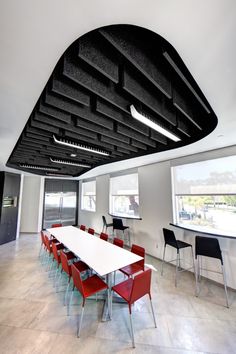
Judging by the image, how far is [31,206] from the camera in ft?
23.4

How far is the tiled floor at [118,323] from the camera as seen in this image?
1.77m

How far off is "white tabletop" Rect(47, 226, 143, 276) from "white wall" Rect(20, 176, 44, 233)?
422cm

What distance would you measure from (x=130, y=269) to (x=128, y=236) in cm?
254

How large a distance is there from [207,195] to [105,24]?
3.41 metres

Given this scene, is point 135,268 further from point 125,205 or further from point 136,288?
point 125,205

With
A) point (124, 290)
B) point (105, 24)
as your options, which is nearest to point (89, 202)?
point (124, 290)

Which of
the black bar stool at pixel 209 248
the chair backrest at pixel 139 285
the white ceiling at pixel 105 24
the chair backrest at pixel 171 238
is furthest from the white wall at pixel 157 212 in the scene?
the white ceiling at pixel 105 24

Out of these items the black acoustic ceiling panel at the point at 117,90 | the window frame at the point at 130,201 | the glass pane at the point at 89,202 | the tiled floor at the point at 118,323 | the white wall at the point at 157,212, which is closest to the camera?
the black acoustic ceiling panel at the point at 117,90

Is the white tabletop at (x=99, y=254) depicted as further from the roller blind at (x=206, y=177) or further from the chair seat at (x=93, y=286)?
the roller blind at (x=206, y=177)

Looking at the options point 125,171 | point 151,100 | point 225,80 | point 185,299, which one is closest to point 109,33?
point 151,100

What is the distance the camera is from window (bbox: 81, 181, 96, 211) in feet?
24.5

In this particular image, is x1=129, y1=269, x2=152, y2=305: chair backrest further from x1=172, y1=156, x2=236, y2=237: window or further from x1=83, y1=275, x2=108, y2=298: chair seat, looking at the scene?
x1=172, y1=156, x2=236, y2=237: window

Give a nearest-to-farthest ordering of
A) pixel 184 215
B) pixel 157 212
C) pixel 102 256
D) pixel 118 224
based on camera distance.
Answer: pixel 102 256, pixel 184 215, pixel 157 212, pixel 118 224

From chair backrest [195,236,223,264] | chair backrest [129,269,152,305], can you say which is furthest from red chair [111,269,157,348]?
chair backrest [195,236,223,264]
